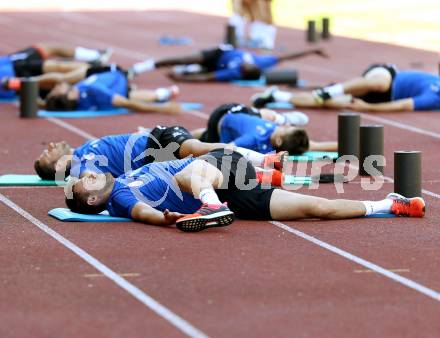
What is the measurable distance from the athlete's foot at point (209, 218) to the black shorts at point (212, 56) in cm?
1004

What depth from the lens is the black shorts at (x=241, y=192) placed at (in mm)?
9742

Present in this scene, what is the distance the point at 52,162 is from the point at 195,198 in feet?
7.39

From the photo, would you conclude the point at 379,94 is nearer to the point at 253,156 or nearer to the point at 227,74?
the point at 227,74

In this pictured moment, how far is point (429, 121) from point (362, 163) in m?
4.09

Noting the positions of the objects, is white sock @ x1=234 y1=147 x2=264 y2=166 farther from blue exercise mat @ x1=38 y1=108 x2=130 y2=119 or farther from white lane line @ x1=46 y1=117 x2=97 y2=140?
blue exercise mat @ x1=38 y1=108 x2=130 y2=119

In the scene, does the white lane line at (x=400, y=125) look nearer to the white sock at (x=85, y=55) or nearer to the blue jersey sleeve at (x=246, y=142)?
the blue jersey sleeve at (x=246, y=142)

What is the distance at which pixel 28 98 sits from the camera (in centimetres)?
1617

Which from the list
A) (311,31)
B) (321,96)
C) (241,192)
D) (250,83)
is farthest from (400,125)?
(311,31)

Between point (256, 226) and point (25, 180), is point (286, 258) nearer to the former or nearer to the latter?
point (256, 226)

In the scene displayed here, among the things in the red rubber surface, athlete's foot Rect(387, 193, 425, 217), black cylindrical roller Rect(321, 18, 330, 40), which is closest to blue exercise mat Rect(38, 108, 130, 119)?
the red rubber surface

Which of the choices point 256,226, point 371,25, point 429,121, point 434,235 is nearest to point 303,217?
point 256,226

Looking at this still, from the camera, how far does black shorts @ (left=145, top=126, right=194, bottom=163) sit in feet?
35.9

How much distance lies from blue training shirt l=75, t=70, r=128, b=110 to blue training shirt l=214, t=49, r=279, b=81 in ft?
9.78

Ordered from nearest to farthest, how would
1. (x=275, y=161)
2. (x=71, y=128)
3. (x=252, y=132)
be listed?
1. (x=275, y=161)
2. (x=252, y=132)
3. (x=71, y=128)
